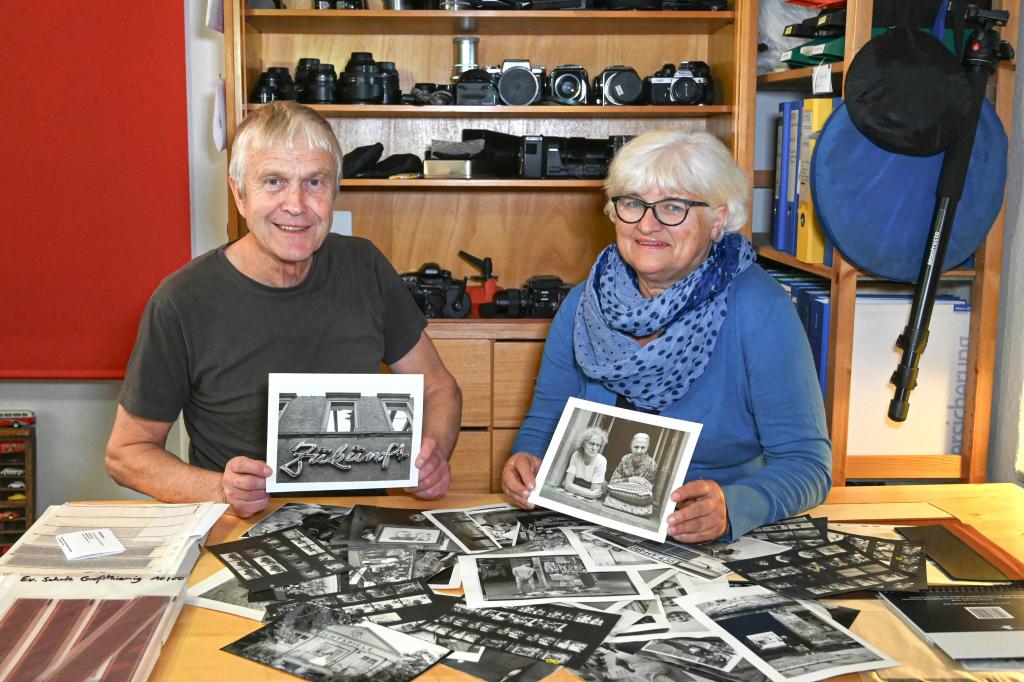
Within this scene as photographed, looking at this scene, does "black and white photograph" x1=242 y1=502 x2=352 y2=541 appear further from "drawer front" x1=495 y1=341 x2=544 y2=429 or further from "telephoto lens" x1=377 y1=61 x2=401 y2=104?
"telephoto lens" x1=377 y1=61 x2=401 y2=104

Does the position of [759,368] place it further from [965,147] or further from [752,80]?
[752,80]

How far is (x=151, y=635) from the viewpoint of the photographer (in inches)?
44.7

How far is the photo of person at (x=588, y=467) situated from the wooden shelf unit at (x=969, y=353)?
0.93 meters

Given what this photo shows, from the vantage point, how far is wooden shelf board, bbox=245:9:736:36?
3014mm

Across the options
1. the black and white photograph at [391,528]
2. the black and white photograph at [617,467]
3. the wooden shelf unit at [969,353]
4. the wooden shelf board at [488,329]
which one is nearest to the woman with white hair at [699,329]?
the black and white photograph at [617,467]

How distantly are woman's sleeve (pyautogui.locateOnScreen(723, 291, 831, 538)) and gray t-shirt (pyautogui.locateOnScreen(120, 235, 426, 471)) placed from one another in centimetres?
73

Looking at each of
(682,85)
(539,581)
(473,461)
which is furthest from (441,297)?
(539,581)

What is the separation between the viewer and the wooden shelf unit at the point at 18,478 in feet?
10.9

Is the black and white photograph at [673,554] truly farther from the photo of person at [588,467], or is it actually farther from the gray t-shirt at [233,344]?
the gray t-shirt at [233,344]

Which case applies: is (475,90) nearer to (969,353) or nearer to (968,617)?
(969,353)

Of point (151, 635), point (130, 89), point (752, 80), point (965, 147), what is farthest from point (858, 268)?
point (130, 89)

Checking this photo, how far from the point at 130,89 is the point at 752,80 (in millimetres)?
2000

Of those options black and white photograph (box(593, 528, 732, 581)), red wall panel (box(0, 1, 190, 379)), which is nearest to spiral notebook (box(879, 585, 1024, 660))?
black and white photograph (box(593, 528, 732, 581))

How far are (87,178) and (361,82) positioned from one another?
40.4 inches
